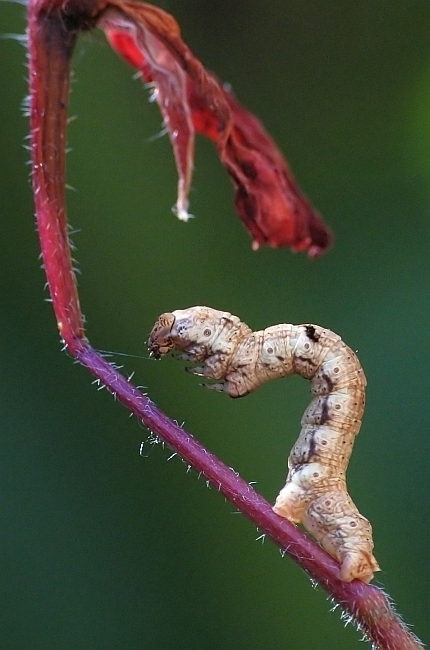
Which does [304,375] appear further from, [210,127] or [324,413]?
[210,127]

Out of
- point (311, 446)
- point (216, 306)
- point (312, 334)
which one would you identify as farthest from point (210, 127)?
point (216, 306)

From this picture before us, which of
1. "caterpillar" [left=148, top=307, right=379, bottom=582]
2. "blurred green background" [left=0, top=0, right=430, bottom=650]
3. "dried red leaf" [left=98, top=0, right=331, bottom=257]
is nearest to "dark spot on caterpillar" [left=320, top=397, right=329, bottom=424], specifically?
"caterpillar" [left=148, top=307, right=379, bottom=582]

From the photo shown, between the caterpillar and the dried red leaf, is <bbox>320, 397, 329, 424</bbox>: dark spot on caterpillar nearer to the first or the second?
the caterpillar

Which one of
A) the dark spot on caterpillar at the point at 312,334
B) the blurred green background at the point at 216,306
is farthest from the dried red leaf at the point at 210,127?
the blurred green background at the point at 216,306

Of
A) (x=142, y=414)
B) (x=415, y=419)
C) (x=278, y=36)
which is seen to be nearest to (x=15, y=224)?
(x=278, y=36)

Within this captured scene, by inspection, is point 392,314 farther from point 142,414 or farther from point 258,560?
point 142,414
